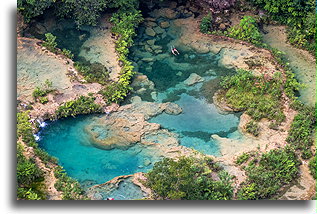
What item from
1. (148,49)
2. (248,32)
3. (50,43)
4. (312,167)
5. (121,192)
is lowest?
(121,192)

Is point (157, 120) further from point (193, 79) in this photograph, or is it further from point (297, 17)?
point (297, 17)

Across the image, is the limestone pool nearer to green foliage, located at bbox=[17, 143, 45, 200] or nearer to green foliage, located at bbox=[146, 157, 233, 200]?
green foliage, located at bbox=[146, 157, 233, 200]

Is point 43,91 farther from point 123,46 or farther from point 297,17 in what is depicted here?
point 297,17

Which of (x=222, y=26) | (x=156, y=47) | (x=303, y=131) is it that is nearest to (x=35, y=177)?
(x=156, y=47)

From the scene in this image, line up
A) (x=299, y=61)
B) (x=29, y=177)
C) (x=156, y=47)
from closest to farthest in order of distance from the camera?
1. (x=29, y=177)
2. (x=299, y=61)
3. (x=156, y=47)

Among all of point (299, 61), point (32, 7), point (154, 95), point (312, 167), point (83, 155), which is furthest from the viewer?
point (299, 61)

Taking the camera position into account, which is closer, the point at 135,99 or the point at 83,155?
the point at 83,155

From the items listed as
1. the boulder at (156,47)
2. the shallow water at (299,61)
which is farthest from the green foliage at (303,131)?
the boulder at (156,47)

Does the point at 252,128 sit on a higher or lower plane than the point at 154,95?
higher
